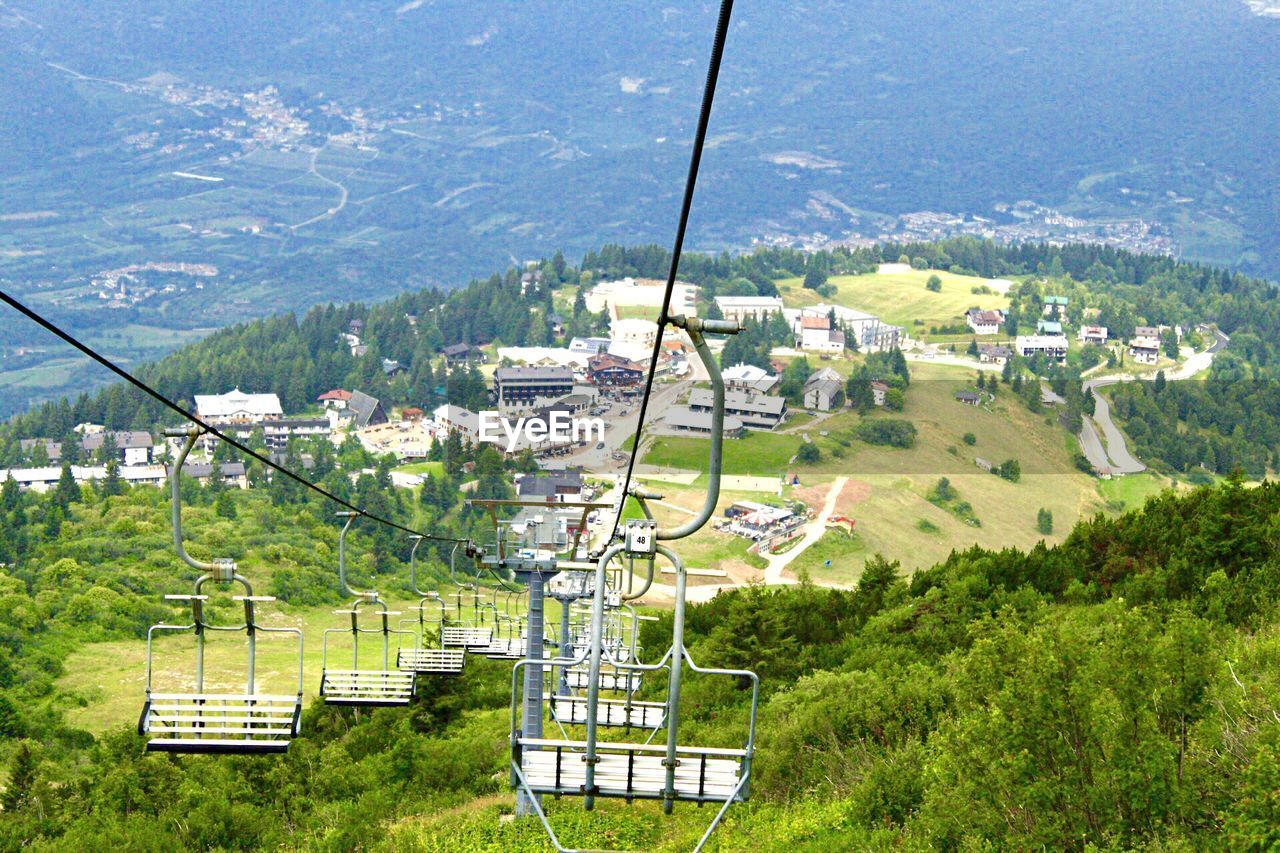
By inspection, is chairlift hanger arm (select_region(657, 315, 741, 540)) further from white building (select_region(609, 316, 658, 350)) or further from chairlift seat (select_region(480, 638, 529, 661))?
white building (select_region(609, 316, 658, 350))

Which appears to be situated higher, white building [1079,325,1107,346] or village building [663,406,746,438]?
white building [1079,325,1107,346]

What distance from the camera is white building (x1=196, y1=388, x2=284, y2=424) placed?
82188 mm

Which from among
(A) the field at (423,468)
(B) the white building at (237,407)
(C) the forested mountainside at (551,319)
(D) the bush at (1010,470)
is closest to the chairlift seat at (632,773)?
(A) the field at (423,468)

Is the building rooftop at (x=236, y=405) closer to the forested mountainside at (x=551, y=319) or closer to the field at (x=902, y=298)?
the forested mountainside at (x=551, y=319)

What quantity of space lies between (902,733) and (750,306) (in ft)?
312

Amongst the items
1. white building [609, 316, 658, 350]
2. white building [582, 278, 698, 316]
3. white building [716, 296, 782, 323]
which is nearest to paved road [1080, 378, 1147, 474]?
white building [716, 296, 782, 323]

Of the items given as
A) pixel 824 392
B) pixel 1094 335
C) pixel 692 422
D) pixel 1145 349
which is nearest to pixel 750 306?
pixel 1094 335

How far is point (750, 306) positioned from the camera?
357 ft

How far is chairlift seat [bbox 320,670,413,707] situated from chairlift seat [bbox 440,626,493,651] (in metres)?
5.05

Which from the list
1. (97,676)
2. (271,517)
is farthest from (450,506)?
(97,676)

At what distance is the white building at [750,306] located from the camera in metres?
106

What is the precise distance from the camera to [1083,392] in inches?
3575

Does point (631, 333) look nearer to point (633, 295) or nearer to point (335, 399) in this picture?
point (633, 295)

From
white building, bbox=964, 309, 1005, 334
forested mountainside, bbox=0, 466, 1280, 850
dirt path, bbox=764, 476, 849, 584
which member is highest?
forested mountainside, bbox=0, 466, 1280, 850
